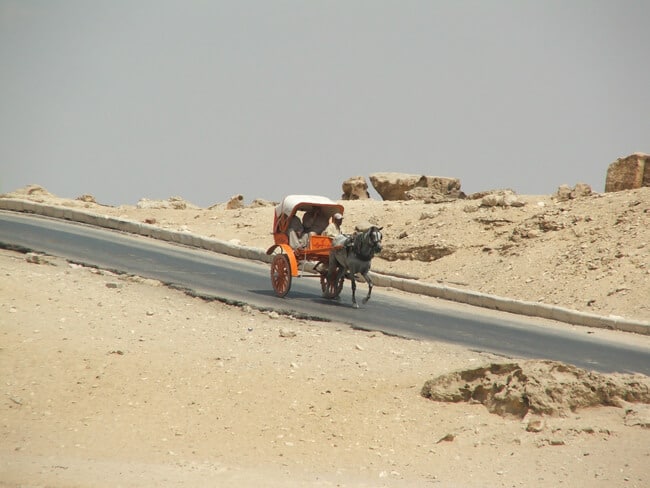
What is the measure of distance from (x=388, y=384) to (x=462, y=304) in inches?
388

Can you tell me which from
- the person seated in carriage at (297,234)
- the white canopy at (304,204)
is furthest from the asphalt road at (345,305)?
the white canopy at (304,204)

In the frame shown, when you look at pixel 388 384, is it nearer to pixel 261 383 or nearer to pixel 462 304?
pixel 261 383

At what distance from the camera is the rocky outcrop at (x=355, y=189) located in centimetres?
3609

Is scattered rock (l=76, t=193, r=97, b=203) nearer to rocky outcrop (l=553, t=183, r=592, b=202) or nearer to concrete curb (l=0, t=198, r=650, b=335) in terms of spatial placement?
concrete curb (l=0, t=198, r=650, b=335)

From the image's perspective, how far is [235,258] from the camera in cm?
2636

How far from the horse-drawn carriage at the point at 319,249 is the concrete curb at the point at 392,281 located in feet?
12.1

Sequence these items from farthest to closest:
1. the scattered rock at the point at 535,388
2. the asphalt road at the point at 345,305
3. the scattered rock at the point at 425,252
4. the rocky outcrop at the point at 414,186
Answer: the rocky outcrop at the point at 414,186 < the scattered rock at the point at 425,252 < the asphalt road at the point at 345,305 < the scattered rock at the point at 535,388

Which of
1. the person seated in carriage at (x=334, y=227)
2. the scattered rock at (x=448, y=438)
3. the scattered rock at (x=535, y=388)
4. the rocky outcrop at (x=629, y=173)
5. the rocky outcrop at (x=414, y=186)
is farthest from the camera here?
the rocky outcrop at (x=414, y=186)

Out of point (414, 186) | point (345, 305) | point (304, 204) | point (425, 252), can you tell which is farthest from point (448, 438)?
point (414, 186)

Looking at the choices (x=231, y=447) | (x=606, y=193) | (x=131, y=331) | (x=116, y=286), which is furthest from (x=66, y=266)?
(x=606, y=193)

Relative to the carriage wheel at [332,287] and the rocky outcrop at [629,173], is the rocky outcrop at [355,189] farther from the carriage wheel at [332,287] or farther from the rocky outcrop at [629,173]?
the carriage wheel at [332,287]

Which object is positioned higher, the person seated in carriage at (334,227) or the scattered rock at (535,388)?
the person seated in carriage at (334,227)

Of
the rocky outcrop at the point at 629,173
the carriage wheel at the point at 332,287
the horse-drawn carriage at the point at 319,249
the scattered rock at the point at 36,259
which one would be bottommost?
the scattered rock at the point at 36,259

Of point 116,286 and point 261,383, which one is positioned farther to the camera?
point 116,286
